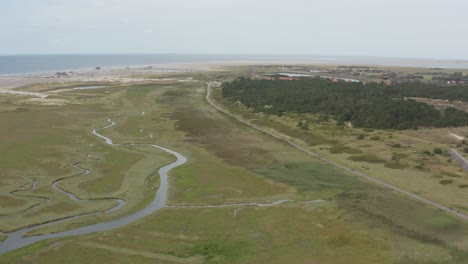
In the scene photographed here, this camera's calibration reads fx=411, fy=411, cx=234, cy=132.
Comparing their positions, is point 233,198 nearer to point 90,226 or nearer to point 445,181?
point 90,226

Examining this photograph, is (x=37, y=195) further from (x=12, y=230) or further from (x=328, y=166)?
(x=328, y=166)

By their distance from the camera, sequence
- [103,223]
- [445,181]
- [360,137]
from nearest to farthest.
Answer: [103,223] → [445,181] → [360,137]

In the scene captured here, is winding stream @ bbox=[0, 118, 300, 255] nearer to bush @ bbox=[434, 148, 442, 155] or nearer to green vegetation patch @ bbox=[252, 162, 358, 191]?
green vegetation patch @ bbox=[252, 162, 358, 191]

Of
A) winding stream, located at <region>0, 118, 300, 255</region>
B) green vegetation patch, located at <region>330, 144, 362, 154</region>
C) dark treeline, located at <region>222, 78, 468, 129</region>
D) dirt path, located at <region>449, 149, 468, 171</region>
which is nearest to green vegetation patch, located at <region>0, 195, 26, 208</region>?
winding stream, located at <region>0, 118, 300, 255</region>

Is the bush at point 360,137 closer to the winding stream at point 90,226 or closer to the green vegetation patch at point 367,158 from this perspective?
the green vegetation patch at point 367,158

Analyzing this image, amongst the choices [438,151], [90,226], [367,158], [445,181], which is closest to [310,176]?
[367,158]

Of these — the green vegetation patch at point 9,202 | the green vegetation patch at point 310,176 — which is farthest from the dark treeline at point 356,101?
the green vegetation patch at point 9,202

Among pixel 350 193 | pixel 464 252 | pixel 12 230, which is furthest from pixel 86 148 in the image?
pixel 464 252
